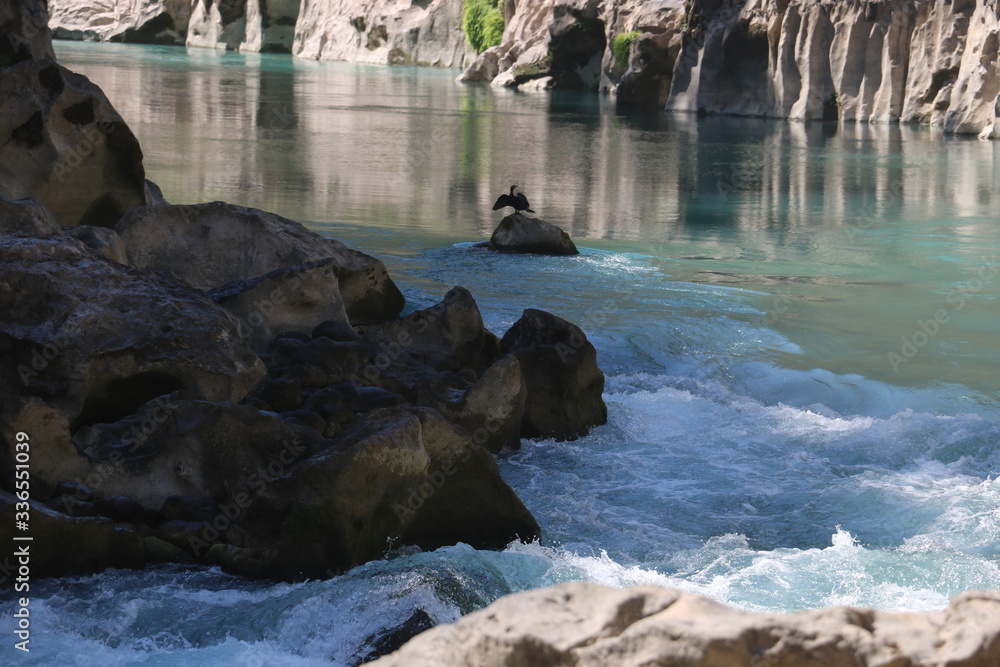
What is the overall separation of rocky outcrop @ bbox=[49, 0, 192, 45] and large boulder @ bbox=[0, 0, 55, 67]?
88352mm

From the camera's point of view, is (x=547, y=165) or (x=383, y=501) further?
(x=547, y=165)

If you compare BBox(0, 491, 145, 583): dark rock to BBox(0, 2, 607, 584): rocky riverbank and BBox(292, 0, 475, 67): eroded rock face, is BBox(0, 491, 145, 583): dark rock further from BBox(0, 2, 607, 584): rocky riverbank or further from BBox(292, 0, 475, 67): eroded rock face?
BBox(292, 0, 475, 67): eroded rock face

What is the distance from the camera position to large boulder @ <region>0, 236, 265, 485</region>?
6992mm

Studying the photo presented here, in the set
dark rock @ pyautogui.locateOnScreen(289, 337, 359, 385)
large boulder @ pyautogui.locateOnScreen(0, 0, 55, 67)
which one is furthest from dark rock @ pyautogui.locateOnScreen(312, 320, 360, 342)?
large boulder @ pyautogui.locateOnScreen(0, 0, 55, 67)

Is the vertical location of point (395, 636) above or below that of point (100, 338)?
below

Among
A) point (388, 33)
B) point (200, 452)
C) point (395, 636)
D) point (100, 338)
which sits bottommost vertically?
point (395, 636)

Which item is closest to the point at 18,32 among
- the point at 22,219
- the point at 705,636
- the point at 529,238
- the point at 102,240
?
the point at 102,240

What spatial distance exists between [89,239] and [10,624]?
3.94m

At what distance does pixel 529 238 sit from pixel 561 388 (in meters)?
6.91

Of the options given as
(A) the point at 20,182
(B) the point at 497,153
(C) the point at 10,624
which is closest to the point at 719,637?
(C) the point at 10,624

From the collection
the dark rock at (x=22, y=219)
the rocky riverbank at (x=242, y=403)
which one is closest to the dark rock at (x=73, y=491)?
the rocky riverbank at (x=242, y=403)

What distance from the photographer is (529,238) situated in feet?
51.2

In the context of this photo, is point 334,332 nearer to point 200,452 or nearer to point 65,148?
point 200,452

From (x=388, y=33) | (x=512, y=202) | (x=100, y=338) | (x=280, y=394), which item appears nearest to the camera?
(x=100, y=338)
